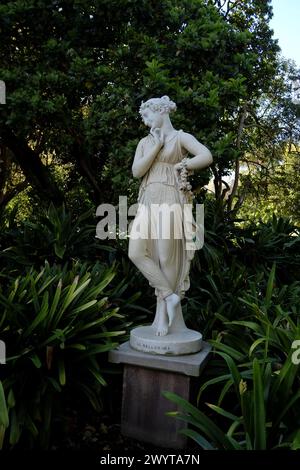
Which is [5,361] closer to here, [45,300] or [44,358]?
[44,358]

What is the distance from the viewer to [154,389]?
329cm

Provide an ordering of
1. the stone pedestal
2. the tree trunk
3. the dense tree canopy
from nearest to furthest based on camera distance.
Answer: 1. the stone pedestal
2. the dense tree canopy
3. the tree trunk

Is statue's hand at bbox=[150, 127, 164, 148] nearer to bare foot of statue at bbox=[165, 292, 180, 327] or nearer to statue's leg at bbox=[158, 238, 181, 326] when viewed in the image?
statue's leg at bbox=[158, 238, 181, 326]

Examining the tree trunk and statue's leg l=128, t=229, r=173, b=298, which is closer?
statue's leg l=128, t=229, r=173, b=298

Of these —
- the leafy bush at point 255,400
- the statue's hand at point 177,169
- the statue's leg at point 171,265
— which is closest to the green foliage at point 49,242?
the statue's leg at point 171,265

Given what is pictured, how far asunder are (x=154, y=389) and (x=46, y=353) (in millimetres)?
897

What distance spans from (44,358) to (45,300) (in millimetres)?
446

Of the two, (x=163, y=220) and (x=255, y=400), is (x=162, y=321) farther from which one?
(x=255, y=400)

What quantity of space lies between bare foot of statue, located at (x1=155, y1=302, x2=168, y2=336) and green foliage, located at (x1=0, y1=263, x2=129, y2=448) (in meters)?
0.40

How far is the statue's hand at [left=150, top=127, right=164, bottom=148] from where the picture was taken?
3.34 metres

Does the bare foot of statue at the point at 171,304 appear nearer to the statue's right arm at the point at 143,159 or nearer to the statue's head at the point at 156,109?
the statue's right arm at the point at 143,159

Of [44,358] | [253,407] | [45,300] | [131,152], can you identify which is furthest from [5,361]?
[131,152]

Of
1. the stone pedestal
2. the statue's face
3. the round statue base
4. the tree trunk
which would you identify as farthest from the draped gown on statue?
the tree trunk

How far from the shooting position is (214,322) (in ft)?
13.9
